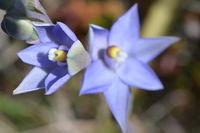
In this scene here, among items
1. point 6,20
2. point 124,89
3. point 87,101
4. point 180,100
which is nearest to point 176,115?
point 180,100

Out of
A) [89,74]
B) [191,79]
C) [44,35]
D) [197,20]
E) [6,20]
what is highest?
[6,20]

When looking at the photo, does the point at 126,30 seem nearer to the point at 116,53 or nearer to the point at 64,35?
the point at 116,53

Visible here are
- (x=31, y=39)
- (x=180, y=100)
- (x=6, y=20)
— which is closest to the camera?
(x=6, y=20)

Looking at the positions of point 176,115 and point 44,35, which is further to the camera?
point 176,115

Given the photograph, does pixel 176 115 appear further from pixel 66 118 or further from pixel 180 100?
pixel 66 118

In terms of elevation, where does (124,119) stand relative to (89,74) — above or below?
below

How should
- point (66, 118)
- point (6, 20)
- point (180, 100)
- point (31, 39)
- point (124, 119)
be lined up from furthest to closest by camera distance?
point (180, 100) < point (66, 118) < point (124, 119) < point (31, 39) < point (6, 20)

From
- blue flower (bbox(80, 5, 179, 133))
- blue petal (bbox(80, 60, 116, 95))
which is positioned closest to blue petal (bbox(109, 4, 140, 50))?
blue flower (bbox(80, 5, 179, 133))
